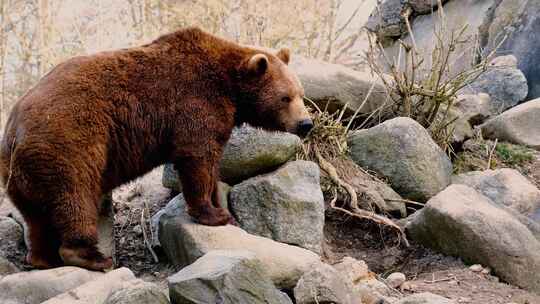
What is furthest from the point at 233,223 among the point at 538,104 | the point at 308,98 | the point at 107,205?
the point at 538,104

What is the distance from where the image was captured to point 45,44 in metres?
12.6

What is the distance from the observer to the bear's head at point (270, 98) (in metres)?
6.09

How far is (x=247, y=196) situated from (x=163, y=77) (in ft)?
4.16

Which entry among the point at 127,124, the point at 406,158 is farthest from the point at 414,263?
the point at 127,124

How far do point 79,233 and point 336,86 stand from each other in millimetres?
3395

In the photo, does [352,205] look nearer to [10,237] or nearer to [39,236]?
[39,236]

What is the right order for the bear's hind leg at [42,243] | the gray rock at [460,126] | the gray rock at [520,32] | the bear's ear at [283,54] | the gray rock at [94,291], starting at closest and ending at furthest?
the gray rock at [94,291]
the bear's hind leg at [42,243]
the bear's ear at [283,54]
the gray rock at [460,126]
the gray rock at [520,32]

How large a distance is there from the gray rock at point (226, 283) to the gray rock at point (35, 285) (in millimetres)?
1107

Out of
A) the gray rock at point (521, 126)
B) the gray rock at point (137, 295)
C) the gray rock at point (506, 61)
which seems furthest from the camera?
the gray rock at point (506, 61)

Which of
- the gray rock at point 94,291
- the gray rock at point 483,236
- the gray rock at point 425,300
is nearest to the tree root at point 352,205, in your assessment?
the gray rock at point 483,236

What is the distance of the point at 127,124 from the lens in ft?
18.9

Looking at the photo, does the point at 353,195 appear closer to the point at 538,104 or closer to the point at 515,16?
the point at 538,104

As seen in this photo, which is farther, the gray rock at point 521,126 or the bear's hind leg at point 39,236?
the gray rock at point 521,126

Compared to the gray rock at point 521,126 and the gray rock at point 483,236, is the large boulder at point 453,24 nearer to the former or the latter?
the gray rock at point 521,126
